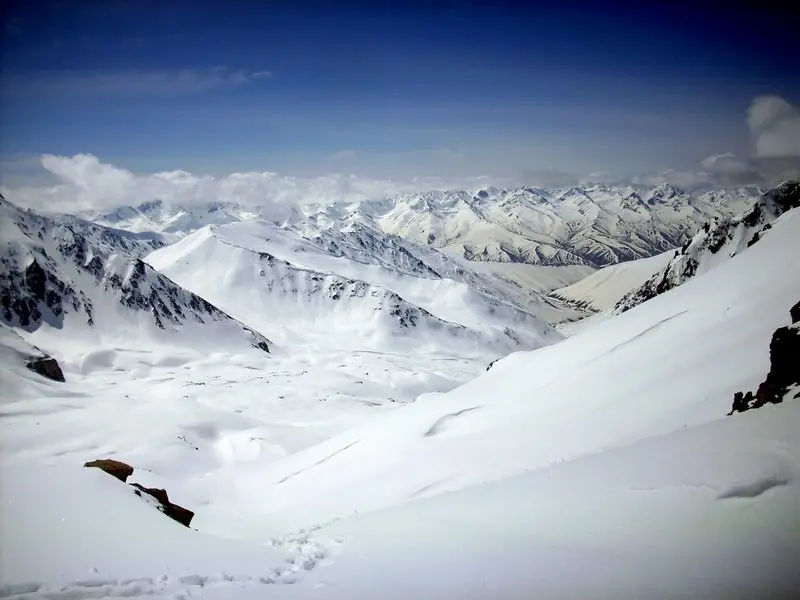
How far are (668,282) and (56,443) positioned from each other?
150427mm

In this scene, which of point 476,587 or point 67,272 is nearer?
point 476,587

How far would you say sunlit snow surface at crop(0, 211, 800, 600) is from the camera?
820 cm

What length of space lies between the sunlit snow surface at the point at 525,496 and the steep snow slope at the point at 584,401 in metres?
0.13

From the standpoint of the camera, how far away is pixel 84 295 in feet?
524

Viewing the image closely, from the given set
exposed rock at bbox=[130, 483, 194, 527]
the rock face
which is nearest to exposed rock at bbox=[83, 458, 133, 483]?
exposed rock at bbox=[130, 483, 194, 527]

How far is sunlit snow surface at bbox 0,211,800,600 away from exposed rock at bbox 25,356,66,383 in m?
61.4

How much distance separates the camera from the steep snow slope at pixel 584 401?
1723cm

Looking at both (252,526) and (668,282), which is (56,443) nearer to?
(252,526)

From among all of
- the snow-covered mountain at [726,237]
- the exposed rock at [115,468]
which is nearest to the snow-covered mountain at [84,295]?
the snow-covered mountain at [726,237]

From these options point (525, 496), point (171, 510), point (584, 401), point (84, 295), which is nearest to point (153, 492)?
point (171, 510)

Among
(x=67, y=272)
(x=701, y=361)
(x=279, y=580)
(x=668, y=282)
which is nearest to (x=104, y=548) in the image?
(x=279, y=580)

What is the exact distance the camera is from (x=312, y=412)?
277 ft

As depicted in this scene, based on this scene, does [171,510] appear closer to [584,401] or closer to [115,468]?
[115,468]

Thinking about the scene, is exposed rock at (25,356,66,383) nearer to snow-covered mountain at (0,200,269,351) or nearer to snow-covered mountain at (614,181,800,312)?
snow-covered mountain at (0,200,269,351)
